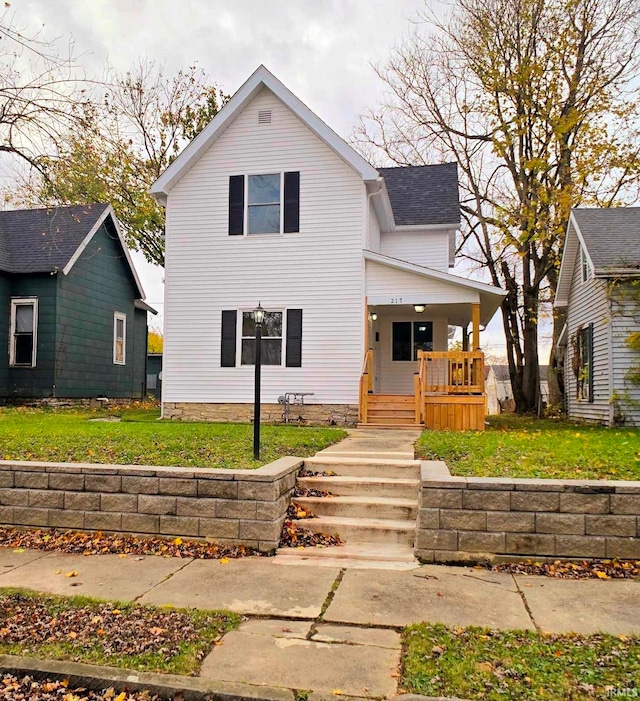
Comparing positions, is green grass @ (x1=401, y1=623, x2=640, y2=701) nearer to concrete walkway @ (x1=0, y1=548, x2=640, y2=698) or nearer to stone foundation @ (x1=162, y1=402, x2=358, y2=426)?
concrete walkway @ (x1=0, y1=548, x2=640, y2=698)

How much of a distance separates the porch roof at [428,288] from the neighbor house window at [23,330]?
9.82 m

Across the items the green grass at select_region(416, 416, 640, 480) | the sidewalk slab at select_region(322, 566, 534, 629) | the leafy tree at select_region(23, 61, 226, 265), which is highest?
the leafy tree at select_region(23, 61, 226, 265)

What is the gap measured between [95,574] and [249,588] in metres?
1.29

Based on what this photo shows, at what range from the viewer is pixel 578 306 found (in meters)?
16.4

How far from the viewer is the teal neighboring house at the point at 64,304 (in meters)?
16.1

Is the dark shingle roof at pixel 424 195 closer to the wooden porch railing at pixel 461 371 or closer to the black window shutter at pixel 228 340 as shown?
the wooden porch railing at pixel 461 371

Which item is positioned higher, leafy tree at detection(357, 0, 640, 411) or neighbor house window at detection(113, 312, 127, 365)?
leafy tree at detection(357, 0, 640, 411)

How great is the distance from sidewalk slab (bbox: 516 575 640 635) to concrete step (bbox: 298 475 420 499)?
1607mm

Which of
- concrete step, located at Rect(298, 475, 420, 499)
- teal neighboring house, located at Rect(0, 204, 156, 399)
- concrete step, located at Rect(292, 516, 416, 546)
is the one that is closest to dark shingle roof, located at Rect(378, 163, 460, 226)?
teal neighboring house, located at Rect(0, 204, 156, 399)

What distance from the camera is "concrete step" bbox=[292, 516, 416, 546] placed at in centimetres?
526

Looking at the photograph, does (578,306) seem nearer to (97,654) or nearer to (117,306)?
(117,306)

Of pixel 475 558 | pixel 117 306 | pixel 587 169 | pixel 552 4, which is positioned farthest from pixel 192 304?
pixel 552 4

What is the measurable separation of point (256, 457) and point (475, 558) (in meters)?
2.68

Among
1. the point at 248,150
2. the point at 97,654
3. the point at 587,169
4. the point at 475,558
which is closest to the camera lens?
the point at 97,654
